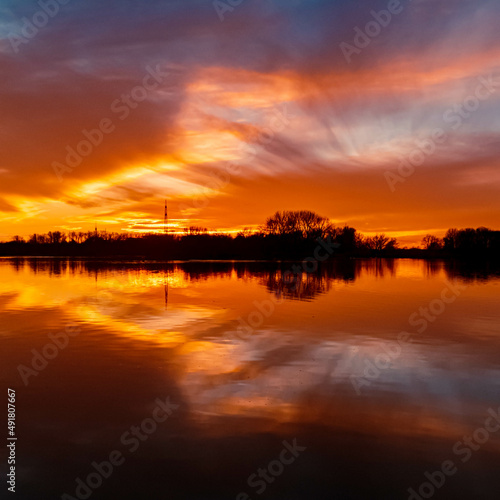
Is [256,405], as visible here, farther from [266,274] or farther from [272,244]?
[272,244]

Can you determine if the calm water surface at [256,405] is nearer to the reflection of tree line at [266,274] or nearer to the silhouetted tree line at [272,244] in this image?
the reflection of tree line at [266,274]

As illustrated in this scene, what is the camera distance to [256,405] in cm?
980

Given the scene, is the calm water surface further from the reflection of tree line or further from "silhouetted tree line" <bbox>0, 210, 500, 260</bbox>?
A: "silhouetted tree line" <bbox>0, 210, 500, 260</bbox>

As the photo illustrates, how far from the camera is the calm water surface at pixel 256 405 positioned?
23.3ft

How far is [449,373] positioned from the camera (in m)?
12.4

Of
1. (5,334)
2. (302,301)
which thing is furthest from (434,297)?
(5,334)

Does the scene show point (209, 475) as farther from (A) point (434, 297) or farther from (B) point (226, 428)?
(A) point (434, 297)

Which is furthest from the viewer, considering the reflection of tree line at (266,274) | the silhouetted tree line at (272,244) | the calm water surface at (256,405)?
the silhouetted tree line at (272,244)

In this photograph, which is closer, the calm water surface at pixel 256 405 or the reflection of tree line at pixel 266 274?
the calm water surface at pixel 256 405

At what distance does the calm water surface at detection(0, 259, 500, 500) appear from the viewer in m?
7.10

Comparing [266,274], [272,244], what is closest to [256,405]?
[266,274]

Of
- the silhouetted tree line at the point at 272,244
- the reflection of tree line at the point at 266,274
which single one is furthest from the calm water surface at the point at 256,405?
the silhouetted tree line at the point at 272,244

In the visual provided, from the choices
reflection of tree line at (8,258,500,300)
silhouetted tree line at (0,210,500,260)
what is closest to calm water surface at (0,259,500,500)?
reflection of tree line at (8,258,500,300)

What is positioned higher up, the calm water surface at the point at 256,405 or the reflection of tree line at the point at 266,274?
the reflection of tree line at the point at 266,274
